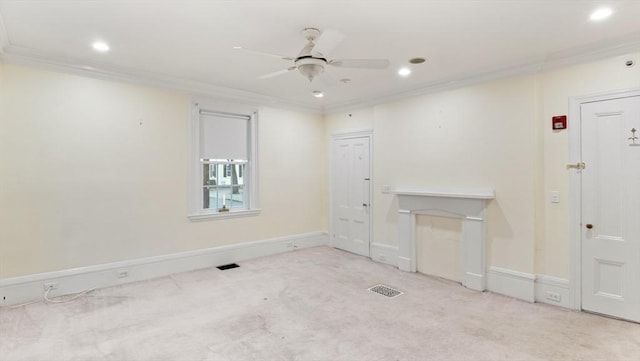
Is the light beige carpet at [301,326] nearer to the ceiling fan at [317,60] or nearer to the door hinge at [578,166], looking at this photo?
the door hinge at [578,166]

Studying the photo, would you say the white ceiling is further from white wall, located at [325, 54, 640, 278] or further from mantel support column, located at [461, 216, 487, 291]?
mantel support column, located at [461, 216, 487, 291]

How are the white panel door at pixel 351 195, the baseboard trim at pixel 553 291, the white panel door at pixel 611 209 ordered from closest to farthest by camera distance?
the white panel door at pixel 611 209
the baseboard trim at pixel 553 291
the white panel door at pixel 351 195

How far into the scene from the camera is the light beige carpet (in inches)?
105

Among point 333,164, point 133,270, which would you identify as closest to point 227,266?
point 133,270

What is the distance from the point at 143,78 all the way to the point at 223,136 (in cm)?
136

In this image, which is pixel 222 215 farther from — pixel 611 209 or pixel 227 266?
pixel 611 209

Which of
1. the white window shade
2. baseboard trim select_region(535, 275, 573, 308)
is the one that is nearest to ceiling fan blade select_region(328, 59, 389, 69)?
the white window shade

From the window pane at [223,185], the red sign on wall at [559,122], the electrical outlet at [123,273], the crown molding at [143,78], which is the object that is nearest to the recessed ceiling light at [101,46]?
the crown molding at [143,78]

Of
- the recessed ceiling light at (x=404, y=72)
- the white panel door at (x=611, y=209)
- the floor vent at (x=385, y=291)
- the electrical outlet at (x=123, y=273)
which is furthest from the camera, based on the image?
the electrical outlet at (x=123, y=273)

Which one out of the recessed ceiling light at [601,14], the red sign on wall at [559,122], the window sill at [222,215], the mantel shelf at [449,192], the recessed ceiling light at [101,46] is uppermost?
the recessed ceiling light at [101,46]

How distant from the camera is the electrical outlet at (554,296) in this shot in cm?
360

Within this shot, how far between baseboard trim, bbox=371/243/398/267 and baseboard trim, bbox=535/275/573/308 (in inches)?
75.2

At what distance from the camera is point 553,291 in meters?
→ 3.63

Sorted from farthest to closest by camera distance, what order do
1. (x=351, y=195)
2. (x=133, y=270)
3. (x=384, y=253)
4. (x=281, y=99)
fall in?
(x=351, y=195)
(x=281, y=99)
(x=384, y=253)
(x=133, y=270)
